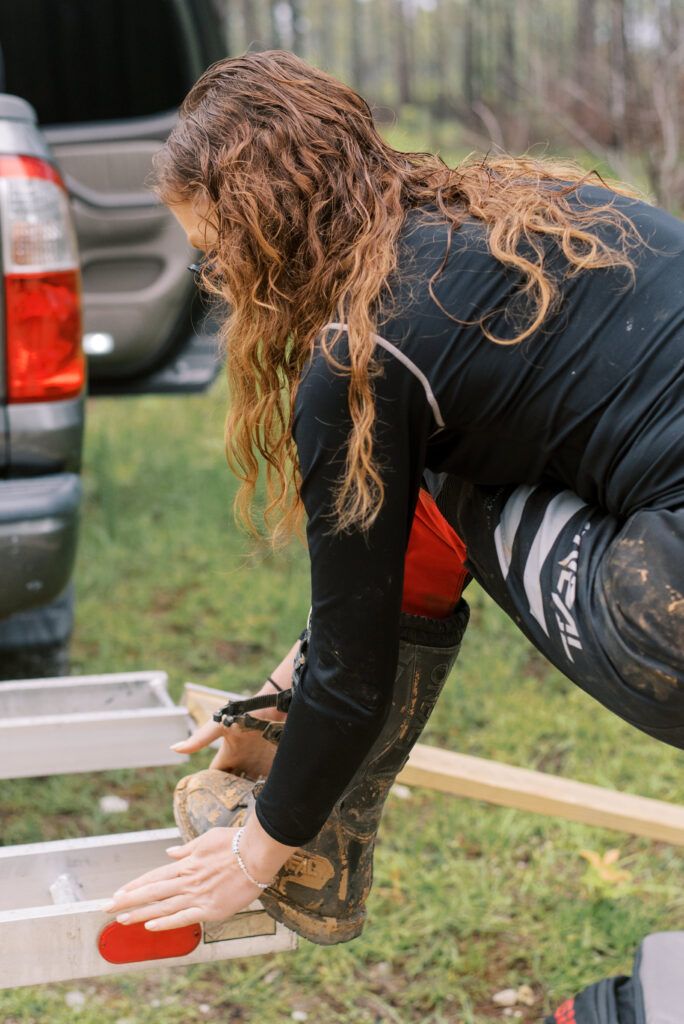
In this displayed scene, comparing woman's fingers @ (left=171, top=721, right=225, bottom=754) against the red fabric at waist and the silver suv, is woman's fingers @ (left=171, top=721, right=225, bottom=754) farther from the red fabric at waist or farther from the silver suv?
the silver suv

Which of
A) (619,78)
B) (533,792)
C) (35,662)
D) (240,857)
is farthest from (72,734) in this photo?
(619,78)

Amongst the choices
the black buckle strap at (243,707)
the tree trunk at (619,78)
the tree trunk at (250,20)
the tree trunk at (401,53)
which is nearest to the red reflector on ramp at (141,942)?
the black buckle strap at (243,707)

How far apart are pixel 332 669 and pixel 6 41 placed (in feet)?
14.1

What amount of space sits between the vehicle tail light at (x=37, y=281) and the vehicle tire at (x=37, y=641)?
681mm

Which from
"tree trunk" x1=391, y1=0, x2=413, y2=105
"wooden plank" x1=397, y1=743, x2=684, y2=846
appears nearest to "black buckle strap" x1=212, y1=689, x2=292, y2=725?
"wooden plank" x1=397, y1=743, x2=684, y2=846

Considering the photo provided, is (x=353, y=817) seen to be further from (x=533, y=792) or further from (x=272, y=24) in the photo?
(x=272, y=24)

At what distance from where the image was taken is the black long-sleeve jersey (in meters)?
1.27

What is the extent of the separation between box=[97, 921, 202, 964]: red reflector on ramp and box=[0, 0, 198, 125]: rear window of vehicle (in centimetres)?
370

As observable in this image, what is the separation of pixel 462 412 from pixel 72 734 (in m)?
1.19

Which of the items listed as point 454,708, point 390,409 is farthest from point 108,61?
point 390,409

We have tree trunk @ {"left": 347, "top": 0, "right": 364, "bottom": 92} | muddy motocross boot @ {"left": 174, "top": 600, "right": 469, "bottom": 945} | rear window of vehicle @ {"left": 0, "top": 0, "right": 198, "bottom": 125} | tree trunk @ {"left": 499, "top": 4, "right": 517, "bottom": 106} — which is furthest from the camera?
tree trunk @ {"left": 347, "top": 0, "right": 364, "bottom": 92}

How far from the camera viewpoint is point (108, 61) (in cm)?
455

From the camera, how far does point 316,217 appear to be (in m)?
1.33

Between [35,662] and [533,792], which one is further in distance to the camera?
[35,662]
